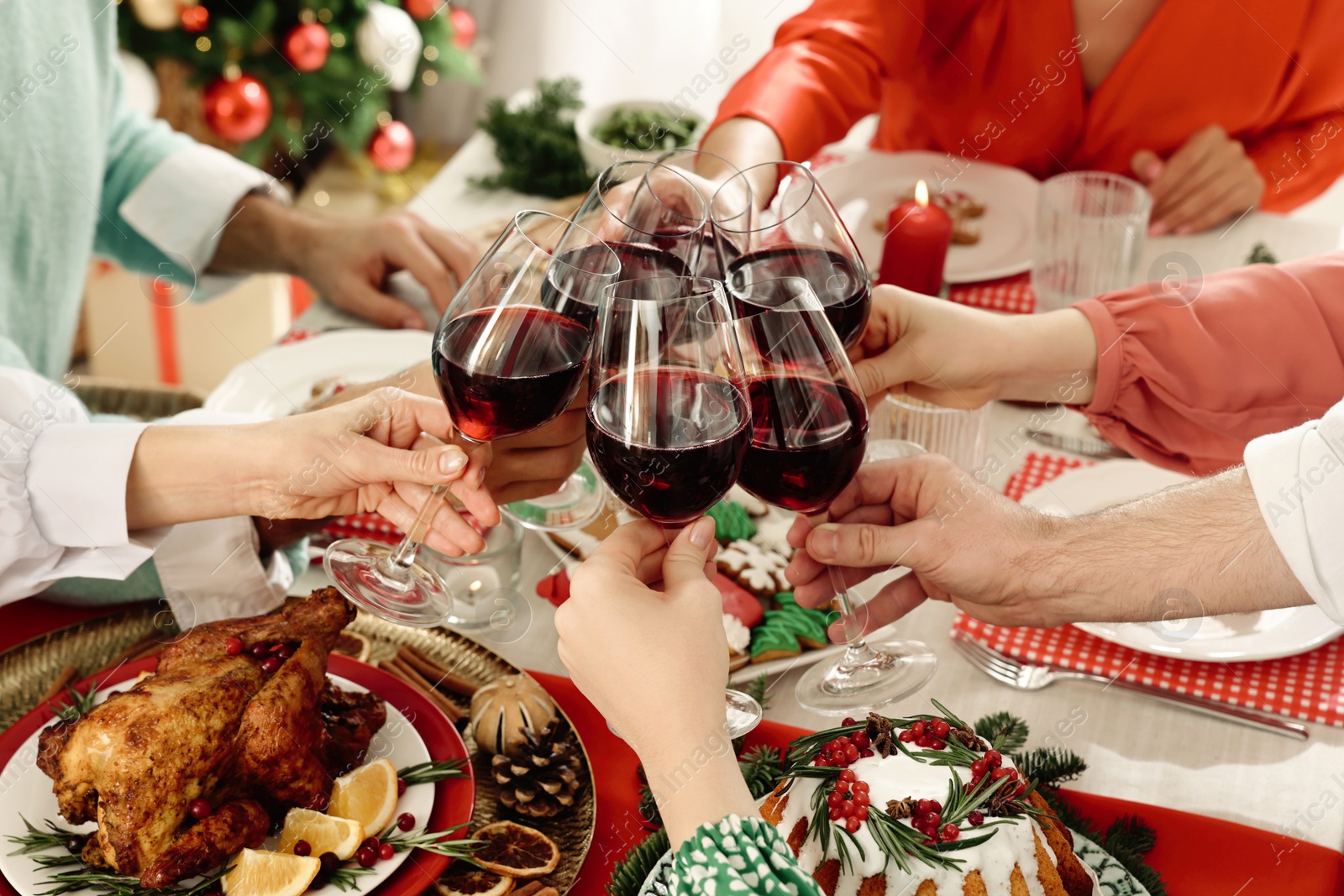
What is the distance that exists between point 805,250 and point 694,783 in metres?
0.54

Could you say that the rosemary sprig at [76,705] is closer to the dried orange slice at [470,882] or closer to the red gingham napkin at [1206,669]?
the dried orange slice at [470,882]

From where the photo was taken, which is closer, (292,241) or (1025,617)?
(1025,617)

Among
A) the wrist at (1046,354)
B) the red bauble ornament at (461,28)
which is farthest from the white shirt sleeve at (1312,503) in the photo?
the red bauble ornament at (461,28)

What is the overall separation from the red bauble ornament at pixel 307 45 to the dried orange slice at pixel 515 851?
2.73 m

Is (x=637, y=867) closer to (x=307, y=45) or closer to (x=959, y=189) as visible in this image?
(x=959, y=189)

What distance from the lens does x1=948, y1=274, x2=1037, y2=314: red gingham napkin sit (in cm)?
172

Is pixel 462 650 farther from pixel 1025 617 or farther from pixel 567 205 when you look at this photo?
pixel 567 205

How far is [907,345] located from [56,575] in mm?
938

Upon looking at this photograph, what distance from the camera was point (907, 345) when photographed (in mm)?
1281

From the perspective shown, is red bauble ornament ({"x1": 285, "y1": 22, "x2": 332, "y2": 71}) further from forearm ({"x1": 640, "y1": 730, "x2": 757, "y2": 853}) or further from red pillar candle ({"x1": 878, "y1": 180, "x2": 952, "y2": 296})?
forearm ({"x1": 640, "y1": 730, "x2": 757, "y2": 853})

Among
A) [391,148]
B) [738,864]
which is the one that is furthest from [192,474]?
[391,148]

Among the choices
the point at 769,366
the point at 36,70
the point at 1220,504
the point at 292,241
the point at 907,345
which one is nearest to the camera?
the point at 769,366

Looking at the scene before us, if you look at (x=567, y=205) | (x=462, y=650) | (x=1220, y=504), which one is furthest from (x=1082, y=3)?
(x=462, y=650)

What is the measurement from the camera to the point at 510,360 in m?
0.95
